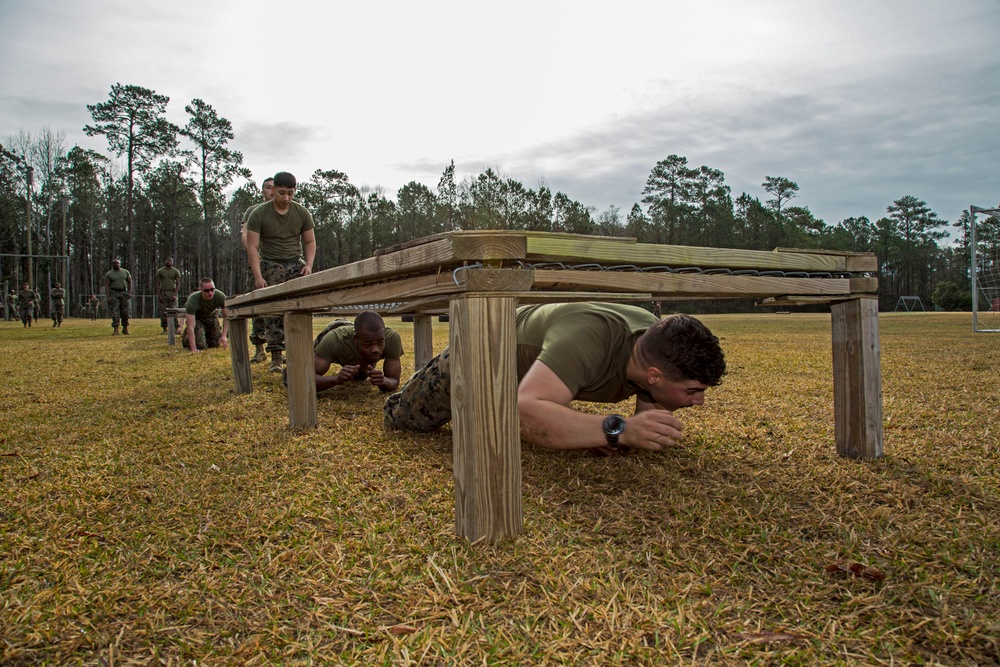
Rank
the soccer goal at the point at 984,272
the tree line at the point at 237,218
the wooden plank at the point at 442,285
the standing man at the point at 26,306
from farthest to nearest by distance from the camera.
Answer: the tree line at the point at 237,218 < the standing man at the point at 26,306 < the soccer goal at the point at 984,272 < the wooden plank at the point at 442,285

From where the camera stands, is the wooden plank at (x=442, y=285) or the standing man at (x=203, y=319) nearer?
the wooden plank at (x=442, y=285)

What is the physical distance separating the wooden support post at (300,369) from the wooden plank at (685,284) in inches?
77.6

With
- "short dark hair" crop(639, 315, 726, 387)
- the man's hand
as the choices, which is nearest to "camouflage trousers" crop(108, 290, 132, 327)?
"short dark hair" crop(639, 315, 726, 387)

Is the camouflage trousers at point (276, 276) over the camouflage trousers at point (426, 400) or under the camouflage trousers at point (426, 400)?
over

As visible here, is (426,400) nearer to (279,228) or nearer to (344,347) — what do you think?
(344,347)

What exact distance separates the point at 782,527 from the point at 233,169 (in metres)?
45.4

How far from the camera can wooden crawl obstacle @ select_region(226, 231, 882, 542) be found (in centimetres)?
168

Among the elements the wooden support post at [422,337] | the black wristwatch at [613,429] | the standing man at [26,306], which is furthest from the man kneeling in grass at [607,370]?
the standing man at [26,306]

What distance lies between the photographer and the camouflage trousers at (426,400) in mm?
3162

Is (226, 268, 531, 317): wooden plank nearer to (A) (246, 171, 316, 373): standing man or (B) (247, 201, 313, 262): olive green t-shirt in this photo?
(A) (246, 171, 316, 373): standing man

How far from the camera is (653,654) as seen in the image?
4.25 ft

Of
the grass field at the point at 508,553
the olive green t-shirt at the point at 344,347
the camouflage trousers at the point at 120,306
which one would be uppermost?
the camouflage trousers at the point at 120,306

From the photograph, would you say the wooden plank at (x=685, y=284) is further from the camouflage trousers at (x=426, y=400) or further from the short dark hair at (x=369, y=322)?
the short dark hair at (x=369, y=322)

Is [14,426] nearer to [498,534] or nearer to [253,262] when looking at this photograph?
[253,262]
